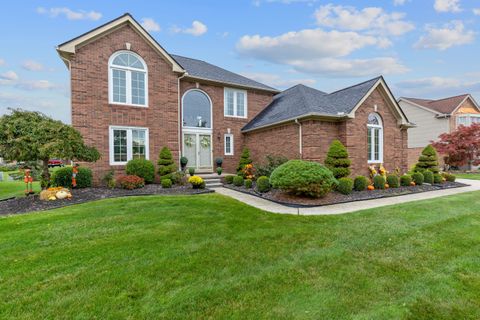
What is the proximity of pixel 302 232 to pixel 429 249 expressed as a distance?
7.25ft

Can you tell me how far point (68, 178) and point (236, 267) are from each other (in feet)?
31.2

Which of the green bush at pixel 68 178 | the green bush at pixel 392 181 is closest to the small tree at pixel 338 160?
the green bush at pixel 392 181

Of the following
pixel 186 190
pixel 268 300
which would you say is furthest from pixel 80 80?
pixel 268 300

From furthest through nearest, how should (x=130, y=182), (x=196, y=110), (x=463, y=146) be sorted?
(x=463, y=146) → (x=196, y=110) → (x=130, y=182)

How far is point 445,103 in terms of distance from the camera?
1003 inches

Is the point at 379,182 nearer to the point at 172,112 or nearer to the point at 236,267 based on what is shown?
the point at 236,267

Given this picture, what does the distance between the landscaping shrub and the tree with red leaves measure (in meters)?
25.3

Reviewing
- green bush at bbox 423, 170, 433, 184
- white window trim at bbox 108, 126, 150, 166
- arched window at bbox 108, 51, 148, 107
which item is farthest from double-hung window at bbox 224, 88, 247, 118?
green bush at bbox 423, 170, 433, 184

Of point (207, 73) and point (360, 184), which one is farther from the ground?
point (207, 73)

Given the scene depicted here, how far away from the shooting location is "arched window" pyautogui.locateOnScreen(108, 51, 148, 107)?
37.3 ft

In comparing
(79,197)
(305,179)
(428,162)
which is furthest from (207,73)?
(428,162)

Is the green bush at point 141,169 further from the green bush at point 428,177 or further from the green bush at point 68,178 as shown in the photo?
the green bush at point 428,177

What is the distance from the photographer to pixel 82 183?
9.94 metres

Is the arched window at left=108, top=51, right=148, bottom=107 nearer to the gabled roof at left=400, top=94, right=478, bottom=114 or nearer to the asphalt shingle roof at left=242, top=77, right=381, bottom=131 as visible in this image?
the asphalt shingle roof at left=242, top=77, right=381, bottom=131
